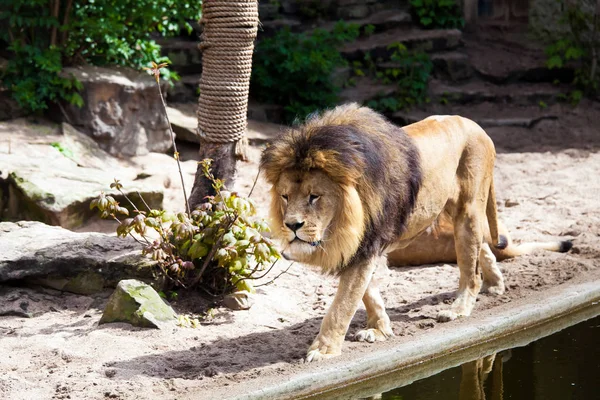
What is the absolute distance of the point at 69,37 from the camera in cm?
1057

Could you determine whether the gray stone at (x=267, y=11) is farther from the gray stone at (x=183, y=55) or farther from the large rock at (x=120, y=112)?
the large rock at (x=120, y=112)

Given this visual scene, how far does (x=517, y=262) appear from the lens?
7684mm

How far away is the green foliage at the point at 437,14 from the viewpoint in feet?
48.4

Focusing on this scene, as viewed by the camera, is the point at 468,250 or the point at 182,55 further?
the point at 182,55

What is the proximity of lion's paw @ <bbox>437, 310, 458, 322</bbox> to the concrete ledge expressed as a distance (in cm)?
18

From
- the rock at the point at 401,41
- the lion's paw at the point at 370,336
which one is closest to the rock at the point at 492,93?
the rock at the point at 401,41

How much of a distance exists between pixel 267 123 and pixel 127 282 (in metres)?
6.48

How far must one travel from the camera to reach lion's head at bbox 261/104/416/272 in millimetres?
5211

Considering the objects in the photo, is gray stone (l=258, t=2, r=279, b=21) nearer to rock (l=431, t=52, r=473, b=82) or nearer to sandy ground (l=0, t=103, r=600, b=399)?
rock (l=431, t=52, r=473, b=82)

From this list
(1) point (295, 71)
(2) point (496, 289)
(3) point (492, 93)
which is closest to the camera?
(2) point (496, 289)

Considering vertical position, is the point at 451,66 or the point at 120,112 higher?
the point at 451,66

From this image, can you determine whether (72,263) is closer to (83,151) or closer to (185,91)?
(83,151)

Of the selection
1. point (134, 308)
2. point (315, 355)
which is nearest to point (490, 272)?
point (315, 355)

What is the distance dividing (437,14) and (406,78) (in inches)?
81.0
